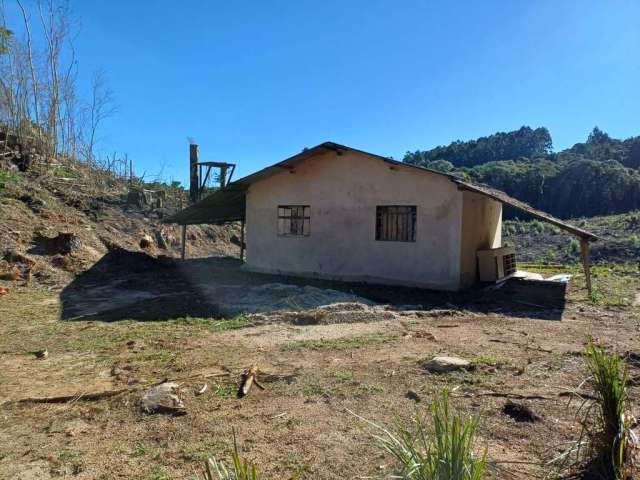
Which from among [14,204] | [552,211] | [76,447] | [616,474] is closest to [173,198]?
[14,204]

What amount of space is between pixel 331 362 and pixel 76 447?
2729mm

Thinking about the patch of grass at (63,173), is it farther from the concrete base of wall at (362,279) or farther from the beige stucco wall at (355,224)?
the concrete base of wall at (362,279)

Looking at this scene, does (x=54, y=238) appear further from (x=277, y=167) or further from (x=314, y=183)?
(x=314, y=183)

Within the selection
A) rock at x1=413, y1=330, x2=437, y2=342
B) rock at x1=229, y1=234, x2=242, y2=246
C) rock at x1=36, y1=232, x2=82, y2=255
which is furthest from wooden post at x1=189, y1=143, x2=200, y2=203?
rock at x1=413, y1=330, x2=437, y2=342

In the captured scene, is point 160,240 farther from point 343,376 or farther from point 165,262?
point 343,376

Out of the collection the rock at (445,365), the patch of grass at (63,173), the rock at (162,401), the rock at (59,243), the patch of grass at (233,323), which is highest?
the patch of grass at (63,173)

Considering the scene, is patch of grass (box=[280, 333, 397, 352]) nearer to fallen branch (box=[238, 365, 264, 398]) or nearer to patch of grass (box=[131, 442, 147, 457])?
fallen branch (box=[238, 365, 264, 398])

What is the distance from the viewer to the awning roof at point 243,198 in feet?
33.7

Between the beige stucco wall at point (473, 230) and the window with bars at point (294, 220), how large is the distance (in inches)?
177

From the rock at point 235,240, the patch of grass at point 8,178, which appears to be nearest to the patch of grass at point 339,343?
the patch of grass at point 8,178

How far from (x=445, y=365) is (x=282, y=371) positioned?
1.78 meters

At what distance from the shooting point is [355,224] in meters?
11.9

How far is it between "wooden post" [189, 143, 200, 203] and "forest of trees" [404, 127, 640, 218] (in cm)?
1869

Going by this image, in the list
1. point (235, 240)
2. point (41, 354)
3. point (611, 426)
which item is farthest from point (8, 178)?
point (611, 426)
